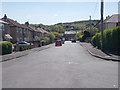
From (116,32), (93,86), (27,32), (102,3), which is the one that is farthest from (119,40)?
(27,32)

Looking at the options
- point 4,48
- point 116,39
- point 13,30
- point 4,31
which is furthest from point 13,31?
point 116,39

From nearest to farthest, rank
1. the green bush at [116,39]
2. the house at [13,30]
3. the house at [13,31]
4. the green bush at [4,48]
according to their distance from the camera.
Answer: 1. the green bush at [116,39]
2. the green bush at [4,48]
3. the house at [13,31]
4. the house at [13,30]

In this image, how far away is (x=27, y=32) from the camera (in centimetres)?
9338

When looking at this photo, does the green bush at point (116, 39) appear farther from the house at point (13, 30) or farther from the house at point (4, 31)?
the house at point (13, 30)

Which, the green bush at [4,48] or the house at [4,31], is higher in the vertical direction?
the house at [4,31]

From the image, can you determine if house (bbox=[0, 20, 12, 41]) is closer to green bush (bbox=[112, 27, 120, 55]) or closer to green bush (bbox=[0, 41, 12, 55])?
green bush (bbox=[0, 41, 12, 55])

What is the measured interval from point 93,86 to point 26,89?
2417mm

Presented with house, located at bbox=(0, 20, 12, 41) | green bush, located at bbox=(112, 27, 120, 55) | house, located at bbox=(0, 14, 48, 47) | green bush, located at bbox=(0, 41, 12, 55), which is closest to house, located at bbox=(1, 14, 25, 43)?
house, located at bbox=(0, 14, 48, 47)

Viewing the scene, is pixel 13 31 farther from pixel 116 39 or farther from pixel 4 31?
pixel 116 39

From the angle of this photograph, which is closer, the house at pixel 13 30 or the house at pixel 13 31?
the house at pixel 13 31

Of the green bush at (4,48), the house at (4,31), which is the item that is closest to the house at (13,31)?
the house at (4,31)

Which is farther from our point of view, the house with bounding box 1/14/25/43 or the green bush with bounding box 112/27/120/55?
the house with bounding box 1/14/25/43

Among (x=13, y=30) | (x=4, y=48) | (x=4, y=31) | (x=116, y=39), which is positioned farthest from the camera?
(x=13, y=30)

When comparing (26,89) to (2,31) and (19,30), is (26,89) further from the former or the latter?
(19,30)
